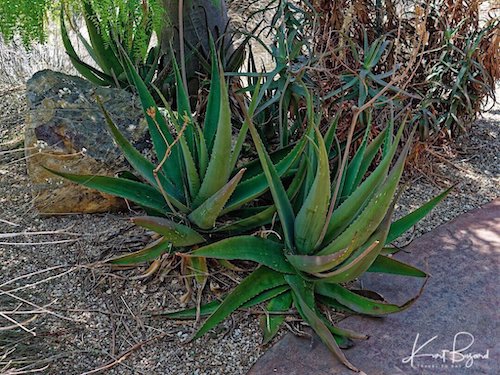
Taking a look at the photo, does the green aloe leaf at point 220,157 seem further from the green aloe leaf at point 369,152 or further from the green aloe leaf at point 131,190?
the green aloe leaf at point 369,152

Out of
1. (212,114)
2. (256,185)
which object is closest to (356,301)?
(256,185)

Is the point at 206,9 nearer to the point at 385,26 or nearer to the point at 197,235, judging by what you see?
the point at 385,26

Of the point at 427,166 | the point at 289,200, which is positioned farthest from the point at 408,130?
the point at 289,200

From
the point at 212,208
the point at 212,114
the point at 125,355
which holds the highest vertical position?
the point at 212,114

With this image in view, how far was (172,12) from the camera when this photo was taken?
358 cm

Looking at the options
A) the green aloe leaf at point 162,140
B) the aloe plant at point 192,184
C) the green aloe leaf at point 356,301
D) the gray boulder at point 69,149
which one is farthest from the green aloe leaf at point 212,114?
the green aloe leaf at point 356,301

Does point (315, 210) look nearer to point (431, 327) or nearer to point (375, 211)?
point (375, 211)

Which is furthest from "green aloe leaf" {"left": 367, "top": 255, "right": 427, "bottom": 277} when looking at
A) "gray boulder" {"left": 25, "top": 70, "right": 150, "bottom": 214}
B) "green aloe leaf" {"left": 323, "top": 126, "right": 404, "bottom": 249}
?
"gray boulder" {"left": 25, "top": 70, "right": 150, "bottom": 214}

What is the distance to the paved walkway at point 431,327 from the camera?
2.34m

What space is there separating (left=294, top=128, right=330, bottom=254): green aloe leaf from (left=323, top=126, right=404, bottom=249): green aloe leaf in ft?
0.23

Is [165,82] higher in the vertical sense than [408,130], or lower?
higher

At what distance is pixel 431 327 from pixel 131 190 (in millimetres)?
1358

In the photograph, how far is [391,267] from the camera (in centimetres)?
257

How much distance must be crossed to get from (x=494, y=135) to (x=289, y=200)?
8.39 ft
